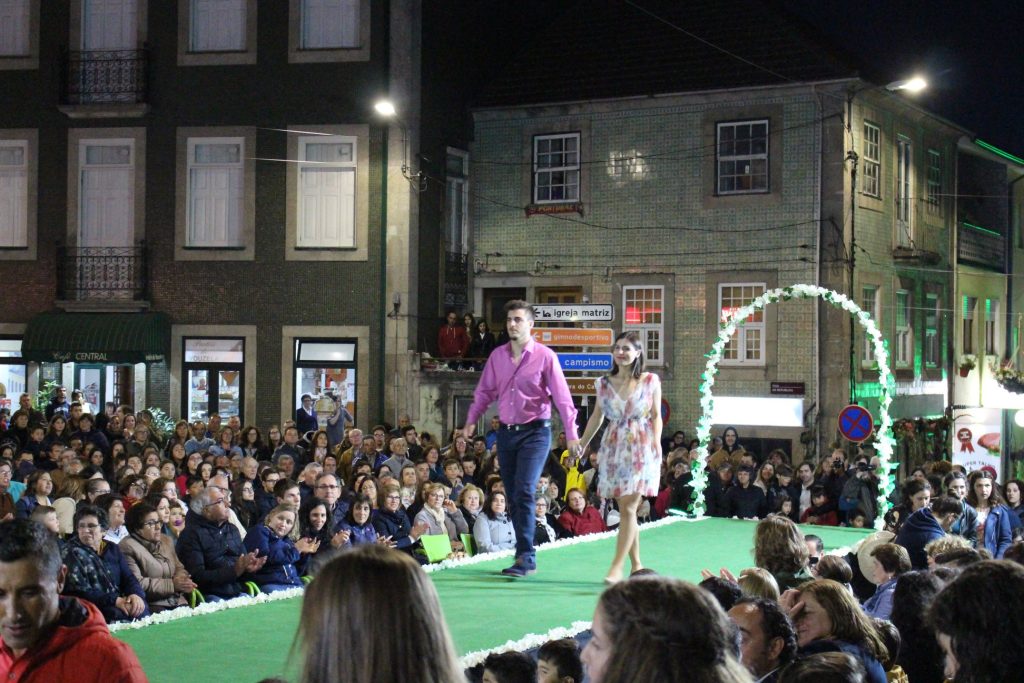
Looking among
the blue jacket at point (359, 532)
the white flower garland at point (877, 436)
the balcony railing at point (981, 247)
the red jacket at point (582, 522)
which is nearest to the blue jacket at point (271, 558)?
the blue jacket at point (359, 532)

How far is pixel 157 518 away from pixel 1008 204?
107 ft

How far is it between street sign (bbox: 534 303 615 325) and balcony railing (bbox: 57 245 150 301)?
33.7 ft

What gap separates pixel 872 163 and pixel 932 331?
6.01 meters

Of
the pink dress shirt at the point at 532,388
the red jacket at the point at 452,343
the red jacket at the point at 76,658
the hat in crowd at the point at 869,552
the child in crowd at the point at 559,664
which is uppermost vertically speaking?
the red jacket at the point at 452,343

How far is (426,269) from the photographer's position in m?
27.9

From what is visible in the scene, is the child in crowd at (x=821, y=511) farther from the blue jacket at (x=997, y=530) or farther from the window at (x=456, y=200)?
the window at (x=456, y=200)

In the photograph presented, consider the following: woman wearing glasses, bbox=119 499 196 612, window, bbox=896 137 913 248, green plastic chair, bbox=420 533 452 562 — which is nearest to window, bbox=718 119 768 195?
window, bbox=896 137 913 248

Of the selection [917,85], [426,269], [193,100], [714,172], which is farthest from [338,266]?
[917,85]

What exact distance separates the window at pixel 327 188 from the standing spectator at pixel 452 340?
2587 millimetres

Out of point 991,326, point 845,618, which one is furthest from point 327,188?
point 845,618

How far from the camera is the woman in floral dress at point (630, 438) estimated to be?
10047mm

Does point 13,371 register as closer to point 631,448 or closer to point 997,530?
point 631,448

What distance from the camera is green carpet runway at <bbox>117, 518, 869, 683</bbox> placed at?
23.9 feet

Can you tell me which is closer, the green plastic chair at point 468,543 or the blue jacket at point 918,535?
the blue jacket at point 918,535
